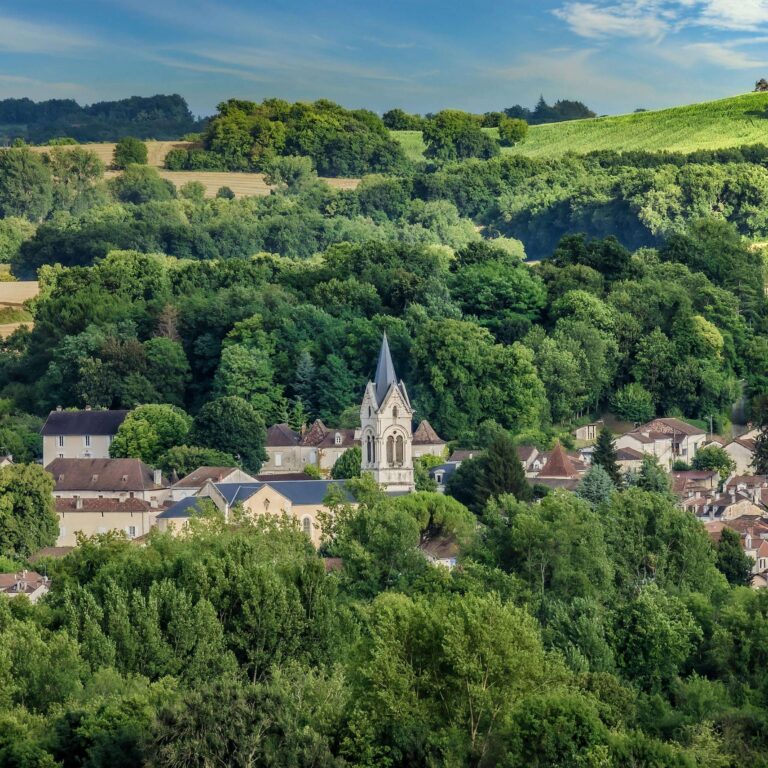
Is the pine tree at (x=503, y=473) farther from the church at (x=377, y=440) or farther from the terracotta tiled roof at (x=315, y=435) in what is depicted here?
the terracotta tiled roof at (x=315, y=435)

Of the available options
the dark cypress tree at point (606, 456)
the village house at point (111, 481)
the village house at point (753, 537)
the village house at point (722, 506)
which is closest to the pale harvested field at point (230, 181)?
the village house at point (111, 481)

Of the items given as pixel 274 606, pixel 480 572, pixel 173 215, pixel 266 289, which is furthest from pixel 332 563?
pixel 173 215

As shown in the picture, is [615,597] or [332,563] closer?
[615,597]

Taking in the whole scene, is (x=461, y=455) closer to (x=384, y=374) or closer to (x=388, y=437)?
(x=384, y=374)

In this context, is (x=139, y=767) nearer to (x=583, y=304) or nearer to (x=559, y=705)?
(x=559, y=705)

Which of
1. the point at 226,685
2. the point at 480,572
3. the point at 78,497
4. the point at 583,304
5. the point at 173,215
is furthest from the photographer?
the point at 173,215

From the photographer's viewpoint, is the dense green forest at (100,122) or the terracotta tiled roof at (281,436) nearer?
the terracotta tiled roof at (281,436)
